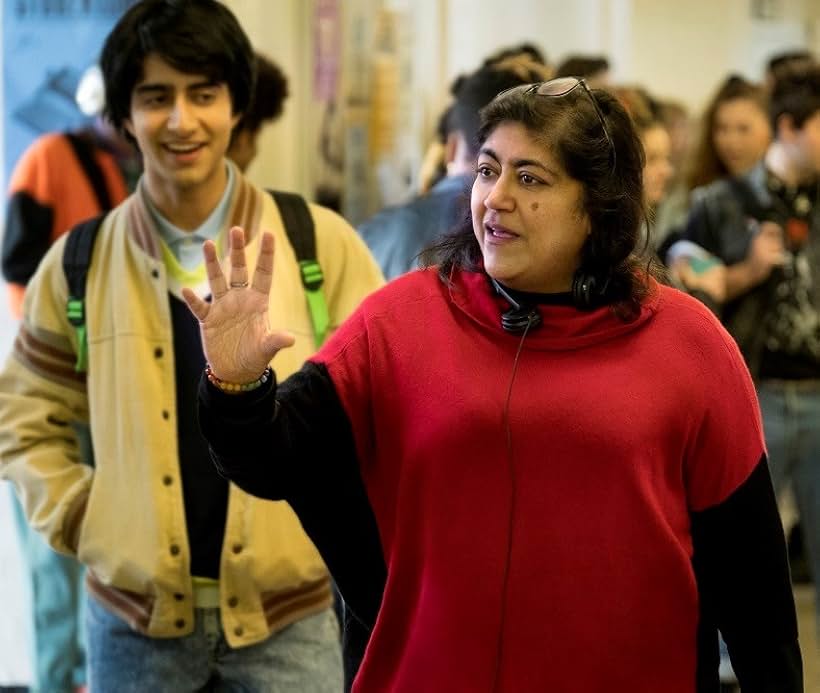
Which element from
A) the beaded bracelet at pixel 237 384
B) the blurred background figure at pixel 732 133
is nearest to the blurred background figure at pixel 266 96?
the beaded bracelet at pixel 237 384

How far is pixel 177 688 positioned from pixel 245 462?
2.59 feet

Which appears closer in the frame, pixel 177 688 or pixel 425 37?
pixel 177 688

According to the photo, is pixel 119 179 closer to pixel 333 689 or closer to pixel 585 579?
pixel 333 689

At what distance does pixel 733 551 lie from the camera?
6.92 ft

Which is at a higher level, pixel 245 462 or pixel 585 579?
pixel 245 462

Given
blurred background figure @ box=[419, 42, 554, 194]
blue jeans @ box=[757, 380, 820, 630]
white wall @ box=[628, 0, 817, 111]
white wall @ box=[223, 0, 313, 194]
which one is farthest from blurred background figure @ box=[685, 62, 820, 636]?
white wall @ box=[628, 0, 817, 111]

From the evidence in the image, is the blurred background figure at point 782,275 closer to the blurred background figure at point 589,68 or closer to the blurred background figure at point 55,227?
the blurred background figure at point 589,68

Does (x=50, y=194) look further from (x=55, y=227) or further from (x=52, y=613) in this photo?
(x=52, y=613)

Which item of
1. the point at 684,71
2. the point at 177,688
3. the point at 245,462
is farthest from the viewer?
the point at 684,71

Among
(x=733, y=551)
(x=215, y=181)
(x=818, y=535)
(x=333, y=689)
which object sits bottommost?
(x=818, y=535)

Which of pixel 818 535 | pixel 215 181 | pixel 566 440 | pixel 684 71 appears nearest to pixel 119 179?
pixel 215 181

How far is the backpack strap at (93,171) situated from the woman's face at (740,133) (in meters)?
3.35

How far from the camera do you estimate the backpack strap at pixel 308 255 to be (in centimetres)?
276

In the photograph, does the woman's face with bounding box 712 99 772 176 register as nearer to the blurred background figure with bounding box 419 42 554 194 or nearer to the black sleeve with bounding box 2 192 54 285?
the blurred background figure with bounding box 419 42 554 194
